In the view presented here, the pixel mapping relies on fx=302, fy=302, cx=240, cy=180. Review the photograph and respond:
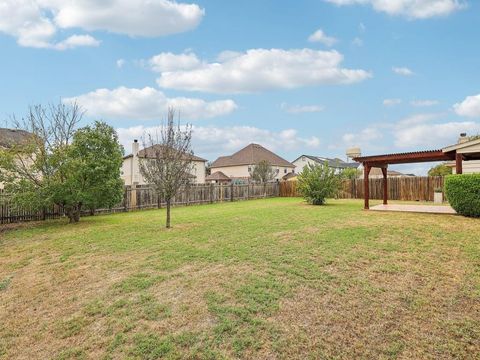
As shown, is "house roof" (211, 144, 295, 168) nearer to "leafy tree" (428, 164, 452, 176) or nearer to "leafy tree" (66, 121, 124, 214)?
"leafy tree" (428, 164, 452, 176)

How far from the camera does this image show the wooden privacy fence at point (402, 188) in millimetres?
→ 20250

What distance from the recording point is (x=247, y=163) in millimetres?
43062

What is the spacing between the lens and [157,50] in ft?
48.3

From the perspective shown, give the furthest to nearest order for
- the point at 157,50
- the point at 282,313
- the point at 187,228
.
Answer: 1. the point at 157,50
2. the point at 187,228
3. the point at 282,313

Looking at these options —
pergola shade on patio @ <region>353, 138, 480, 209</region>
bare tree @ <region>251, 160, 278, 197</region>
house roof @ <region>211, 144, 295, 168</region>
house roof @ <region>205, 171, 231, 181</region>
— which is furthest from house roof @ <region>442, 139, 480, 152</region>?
house roof @ <region>205, 171, 231, 181</region>

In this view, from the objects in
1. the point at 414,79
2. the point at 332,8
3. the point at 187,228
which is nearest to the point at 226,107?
the point at 332,8

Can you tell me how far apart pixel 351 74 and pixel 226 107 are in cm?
795

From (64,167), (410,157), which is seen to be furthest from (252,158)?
(64,167)

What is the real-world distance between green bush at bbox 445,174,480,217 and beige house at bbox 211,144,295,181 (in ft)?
101

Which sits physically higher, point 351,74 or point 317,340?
point 351,74

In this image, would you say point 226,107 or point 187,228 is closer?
point 187,228

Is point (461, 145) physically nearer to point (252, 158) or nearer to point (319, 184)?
point (319, 184)

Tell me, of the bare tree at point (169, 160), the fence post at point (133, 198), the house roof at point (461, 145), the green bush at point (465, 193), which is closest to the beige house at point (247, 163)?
the fence post at point (133, 198)

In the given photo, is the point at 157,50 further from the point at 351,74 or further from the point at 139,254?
the point at 139,254
